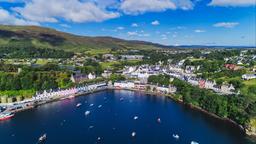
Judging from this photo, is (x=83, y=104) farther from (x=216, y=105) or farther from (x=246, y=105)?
(x=246, y=105)

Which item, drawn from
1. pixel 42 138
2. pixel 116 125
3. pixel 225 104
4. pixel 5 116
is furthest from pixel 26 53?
pixel 225 104

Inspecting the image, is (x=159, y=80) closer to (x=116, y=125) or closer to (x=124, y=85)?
(x=124, y=85)

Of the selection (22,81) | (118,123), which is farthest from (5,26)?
(118,123)

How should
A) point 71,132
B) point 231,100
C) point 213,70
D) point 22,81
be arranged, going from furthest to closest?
point 213,70
point 22,81
point 231,100
point 71,132

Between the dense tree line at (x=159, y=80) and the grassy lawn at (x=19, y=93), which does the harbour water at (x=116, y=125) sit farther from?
the dense tree line at (x=159, y=80)

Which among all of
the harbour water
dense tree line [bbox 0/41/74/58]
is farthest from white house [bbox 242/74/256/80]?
dense tree line [bbox 0/41/74/58]

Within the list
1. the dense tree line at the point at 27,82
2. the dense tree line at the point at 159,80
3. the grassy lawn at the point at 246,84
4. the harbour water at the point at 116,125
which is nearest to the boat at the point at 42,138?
the harbour water at the point at 116,125

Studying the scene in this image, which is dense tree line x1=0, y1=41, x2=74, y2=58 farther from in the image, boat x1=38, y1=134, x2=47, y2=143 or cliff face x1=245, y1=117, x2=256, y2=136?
cliff face x1=245, y1=117, x2=256, y2=136
